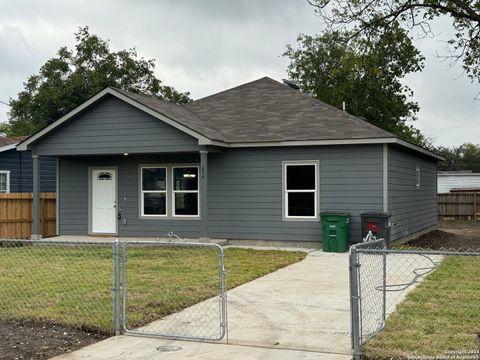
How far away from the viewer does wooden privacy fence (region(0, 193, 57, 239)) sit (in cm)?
1805

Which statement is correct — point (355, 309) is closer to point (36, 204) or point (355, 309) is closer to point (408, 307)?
point (408, 307)

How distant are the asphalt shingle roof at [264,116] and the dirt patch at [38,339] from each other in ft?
30.4

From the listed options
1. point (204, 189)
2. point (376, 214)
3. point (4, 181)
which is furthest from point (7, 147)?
point (376, 214)

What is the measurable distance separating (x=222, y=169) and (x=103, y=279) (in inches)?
283

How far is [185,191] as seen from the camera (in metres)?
17.8

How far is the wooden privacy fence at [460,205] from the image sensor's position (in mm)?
32438

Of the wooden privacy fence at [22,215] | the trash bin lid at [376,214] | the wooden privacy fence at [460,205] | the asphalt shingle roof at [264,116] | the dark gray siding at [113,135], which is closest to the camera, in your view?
the trash bin lid at [376,214]

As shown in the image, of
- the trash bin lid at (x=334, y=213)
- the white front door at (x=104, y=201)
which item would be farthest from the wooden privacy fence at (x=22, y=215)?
the trash bin lid at (x=334, y=213)

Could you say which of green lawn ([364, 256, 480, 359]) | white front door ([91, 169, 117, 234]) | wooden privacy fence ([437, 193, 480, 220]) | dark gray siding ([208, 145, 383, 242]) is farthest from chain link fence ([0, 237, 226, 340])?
wooden privacy fence ([437, 193, 480, 220])

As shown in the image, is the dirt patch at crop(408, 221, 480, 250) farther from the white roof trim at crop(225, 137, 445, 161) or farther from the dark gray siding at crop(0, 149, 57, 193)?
the dark gray siding at crop(0, 149, 57, 193)

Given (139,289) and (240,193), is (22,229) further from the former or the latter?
(139,289)

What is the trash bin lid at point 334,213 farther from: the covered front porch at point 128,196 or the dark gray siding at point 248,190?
the covered front porch at point 128,196

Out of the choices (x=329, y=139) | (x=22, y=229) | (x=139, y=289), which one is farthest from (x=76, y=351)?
(x=22, y=229)

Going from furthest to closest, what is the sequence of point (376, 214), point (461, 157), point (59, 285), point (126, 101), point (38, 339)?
point (461, 157) → point (126, 101) → point (376, 214) → point (59, 285) → point (38, 339)
